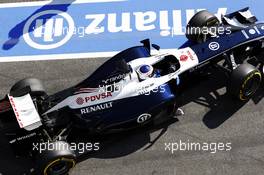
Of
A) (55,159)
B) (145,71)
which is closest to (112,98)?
(145,71)

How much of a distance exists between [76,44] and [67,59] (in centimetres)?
52

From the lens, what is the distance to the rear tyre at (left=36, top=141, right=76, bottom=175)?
725cm

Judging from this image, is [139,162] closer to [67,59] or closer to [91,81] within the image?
[91,81]

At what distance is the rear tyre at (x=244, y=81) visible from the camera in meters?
8.13

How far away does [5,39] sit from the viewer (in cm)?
1046

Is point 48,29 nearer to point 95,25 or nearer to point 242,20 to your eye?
point 95,25

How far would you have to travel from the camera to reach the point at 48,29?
417 inches

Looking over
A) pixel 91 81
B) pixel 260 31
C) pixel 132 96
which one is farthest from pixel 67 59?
pixel 260 31

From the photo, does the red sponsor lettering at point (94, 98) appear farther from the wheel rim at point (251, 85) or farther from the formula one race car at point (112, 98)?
the wheel rim at point (251, 85)

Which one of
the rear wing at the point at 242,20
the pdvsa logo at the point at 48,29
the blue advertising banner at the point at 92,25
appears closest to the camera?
the rear wing at the point at 242,20

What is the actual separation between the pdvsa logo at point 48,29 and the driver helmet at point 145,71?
3.00 m

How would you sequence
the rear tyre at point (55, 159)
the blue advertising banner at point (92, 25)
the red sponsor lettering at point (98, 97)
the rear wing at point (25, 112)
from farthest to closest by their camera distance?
the blue advertising banner at point (92, 25), the red sponsor lettering at point (98, 97), the rear wing at point (25, 112), the rear tyre at point (55, 159)

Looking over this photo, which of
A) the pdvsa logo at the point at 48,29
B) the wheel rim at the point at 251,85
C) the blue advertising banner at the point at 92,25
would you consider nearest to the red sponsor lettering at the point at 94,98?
the blue advertising banner at the point at 92,25

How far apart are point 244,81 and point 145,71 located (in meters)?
1.85
